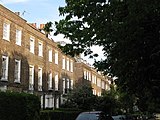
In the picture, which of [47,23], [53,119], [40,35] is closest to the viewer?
[47,23]

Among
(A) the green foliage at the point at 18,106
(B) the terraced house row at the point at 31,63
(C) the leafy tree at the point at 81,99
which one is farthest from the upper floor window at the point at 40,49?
(A) the green foliage at the point at 18,106

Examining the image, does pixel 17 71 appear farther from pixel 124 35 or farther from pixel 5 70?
pixel 124 35

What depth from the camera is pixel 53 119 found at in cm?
3456

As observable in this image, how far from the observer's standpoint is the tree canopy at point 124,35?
48.0ft

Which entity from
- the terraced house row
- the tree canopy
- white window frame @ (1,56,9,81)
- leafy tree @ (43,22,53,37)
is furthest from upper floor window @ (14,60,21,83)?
leafy tree @ (43,22,53,37)

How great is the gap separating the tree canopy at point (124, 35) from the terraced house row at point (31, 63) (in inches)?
328

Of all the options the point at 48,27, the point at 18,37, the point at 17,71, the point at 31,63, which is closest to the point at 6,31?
the point at 18,37

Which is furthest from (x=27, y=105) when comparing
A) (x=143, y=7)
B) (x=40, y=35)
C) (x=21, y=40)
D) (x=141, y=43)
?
(x=40, y=35)

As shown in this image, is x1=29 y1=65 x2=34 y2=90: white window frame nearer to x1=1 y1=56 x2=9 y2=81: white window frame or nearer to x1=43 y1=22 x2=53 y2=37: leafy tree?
x1=1 y1=56 x2=9 y2=81: white window frame

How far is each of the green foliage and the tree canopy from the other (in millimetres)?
6839

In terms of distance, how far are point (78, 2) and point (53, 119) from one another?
67.3 feet

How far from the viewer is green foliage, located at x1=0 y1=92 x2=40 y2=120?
22.4m

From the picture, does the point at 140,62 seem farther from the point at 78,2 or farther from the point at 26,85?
the point at 26,85

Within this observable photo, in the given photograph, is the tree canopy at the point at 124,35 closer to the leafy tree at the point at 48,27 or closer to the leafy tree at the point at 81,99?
the leafy tree at the point at 48,27
